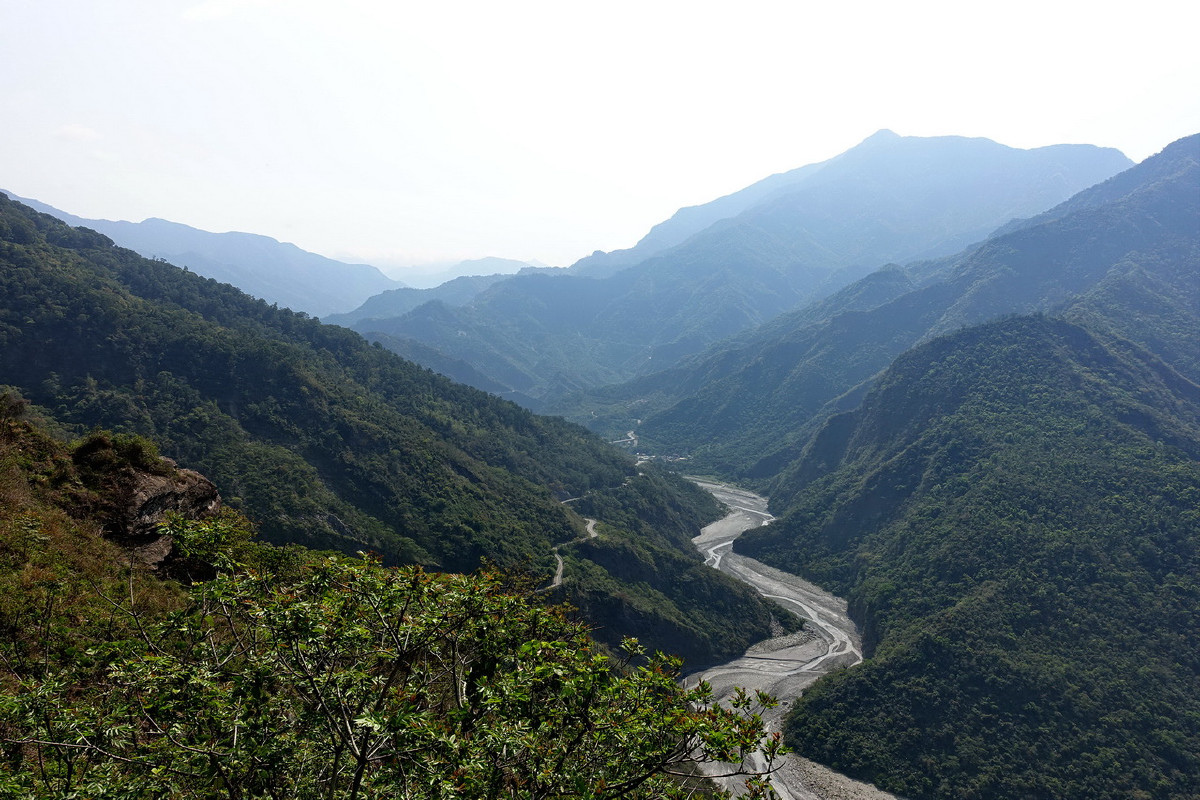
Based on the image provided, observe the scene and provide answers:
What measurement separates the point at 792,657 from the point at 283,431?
86370mm

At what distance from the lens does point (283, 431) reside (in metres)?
80.0

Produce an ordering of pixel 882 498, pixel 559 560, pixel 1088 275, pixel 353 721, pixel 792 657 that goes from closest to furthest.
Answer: pixel 353 721 < pixel 792 657 < pixel 559 560 < pixel 882 498 < pixel 1088 275

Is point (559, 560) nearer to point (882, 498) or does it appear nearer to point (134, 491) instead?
point (134, 491)

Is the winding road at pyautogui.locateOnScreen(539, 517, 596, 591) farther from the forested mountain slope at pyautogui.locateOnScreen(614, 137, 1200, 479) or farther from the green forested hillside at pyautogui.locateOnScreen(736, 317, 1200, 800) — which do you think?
the forested mountain slope at pyautogui.locateOnScreen(614, 137, 1200, 479)

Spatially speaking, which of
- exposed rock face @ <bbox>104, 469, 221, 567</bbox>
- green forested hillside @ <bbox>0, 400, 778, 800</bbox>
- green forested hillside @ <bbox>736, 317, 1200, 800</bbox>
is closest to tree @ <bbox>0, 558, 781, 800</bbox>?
green forested hillside @ <bbox>0, 400, 778, 800</bbox>

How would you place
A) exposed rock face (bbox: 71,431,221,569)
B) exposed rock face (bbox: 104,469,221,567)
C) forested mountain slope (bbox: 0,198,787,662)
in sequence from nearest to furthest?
exposed rock face (bbox: 104,469,221,567), exposed rock face (bbox: 71,431,221,569), forested mountain slope (bbox: 0,198,787,662)

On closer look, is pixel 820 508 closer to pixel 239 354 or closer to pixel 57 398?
pixel 239 354

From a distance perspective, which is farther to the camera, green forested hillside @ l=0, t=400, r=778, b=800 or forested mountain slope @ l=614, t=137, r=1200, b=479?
forested mountain slope @ l=614, t=137, r=1200, b=479

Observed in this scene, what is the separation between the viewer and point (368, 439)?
8475 centimetres

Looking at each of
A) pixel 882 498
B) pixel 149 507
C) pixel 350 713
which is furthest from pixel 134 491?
pixel 882 498

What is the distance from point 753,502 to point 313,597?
161 m

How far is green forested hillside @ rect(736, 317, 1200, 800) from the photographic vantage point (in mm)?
57875

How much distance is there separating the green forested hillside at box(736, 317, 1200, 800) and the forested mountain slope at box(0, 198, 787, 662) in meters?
24.4

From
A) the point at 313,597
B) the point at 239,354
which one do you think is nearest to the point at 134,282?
the point at 239,354
